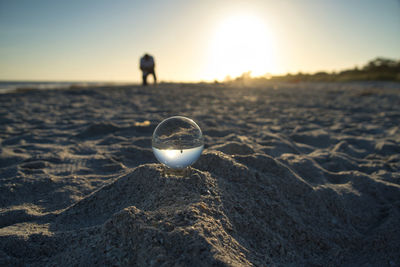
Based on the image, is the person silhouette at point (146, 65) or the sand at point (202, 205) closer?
the sand at point (202, 205)

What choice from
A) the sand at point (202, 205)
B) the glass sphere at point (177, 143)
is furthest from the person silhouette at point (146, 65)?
the glass sphere at point (177, 143)

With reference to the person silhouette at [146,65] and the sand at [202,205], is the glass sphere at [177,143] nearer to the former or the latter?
the sand at [202,205]

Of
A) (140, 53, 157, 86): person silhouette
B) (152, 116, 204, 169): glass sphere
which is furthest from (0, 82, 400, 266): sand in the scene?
(140, 53, 157, 86): person silhouette

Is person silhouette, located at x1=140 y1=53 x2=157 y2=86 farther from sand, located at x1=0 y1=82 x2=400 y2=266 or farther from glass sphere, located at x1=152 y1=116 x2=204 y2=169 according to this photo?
glass sphere, located at x1=152 y1=116 x2=204 y2=169

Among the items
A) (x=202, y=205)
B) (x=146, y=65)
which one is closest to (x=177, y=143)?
(x=202, y=205)

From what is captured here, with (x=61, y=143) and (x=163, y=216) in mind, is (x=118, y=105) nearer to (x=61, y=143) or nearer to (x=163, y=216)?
(x=61, y=143)

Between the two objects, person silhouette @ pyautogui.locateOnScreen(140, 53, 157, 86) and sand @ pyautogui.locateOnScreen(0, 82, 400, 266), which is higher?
person silhouette @ pyautogui.locateOnScreen(140, 53, 157, 86)

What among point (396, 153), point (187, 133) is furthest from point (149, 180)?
point (396, 153)

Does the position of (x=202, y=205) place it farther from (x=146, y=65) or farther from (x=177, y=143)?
(x=146, y=65)
